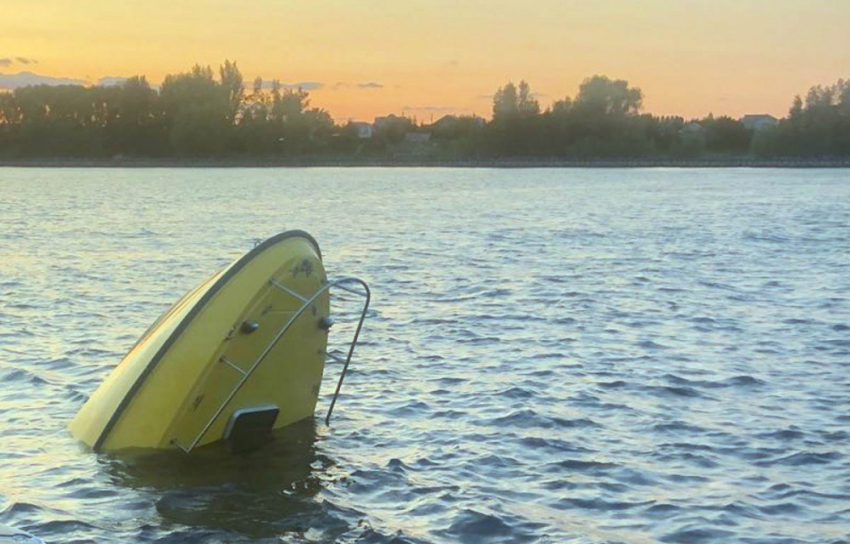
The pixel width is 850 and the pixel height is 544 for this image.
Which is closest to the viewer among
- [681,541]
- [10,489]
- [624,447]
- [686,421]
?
[681,541]

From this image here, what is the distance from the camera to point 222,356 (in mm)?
13070

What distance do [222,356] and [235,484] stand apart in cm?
138

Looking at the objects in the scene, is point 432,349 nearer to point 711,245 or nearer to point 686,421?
point 686,421

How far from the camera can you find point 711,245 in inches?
1994

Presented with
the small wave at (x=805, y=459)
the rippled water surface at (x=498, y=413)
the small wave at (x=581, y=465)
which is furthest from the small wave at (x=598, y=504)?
the small wave at (x=805, y=459)

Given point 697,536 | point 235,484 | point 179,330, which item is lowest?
point 697,536

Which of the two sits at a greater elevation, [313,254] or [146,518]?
[313,254]

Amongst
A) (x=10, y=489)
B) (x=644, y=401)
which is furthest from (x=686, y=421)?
(x=10, y=489)

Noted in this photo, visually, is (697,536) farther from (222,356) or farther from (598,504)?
(222,356)

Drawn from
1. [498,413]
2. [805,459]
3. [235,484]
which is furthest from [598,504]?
[498,413]

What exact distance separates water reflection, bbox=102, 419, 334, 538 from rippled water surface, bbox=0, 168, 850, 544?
0.11 ft

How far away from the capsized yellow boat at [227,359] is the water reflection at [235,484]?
9.0 inches

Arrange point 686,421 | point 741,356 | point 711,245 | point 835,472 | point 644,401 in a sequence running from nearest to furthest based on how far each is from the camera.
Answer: point 835,472 < point 686,421 < point 644,401 < point 741,356 < point 711,245

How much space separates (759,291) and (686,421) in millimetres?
17101
